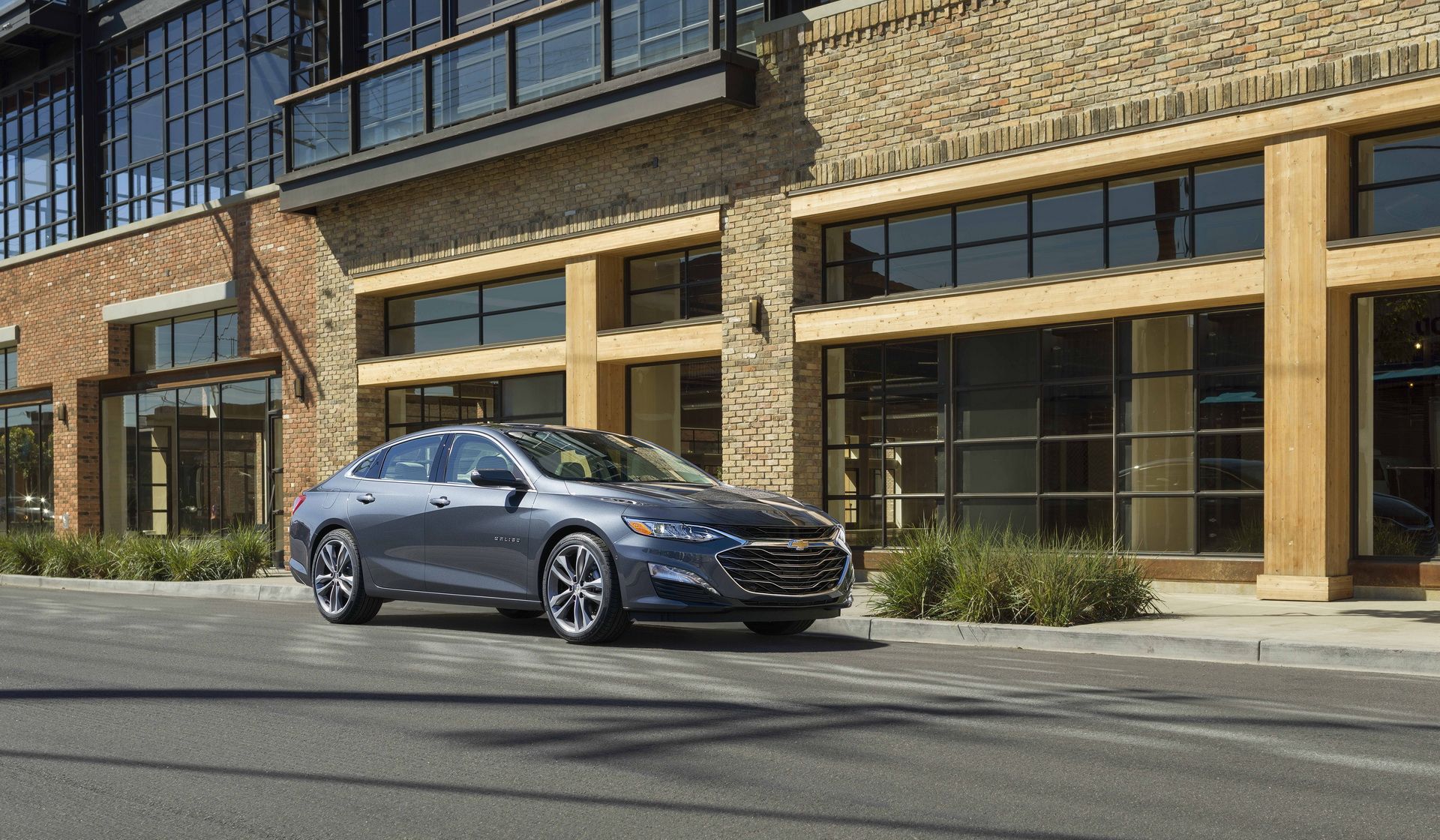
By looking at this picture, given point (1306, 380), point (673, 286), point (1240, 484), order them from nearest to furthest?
1. point (1306, 380)
2. point (1240, 484)
3. point (673, 286)

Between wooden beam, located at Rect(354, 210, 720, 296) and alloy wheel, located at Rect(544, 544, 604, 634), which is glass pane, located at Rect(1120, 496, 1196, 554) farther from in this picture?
alloy wheel, located at Rect(544, 544, 604, 634)

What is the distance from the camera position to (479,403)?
21.6m

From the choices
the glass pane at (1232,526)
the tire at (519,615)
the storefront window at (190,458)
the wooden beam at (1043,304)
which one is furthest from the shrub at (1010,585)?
the storefront window at (190,458)

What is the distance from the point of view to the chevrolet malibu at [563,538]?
32.3 ft

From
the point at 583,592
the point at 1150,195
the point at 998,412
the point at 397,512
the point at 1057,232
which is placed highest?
the point at 1150,195

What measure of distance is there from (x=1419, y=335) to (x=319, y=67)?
17.9m

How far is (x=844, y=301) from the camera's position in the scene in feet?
55.4

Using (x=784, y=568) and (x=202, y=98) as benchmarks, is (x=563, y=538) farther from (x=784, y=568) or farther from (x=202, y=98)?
(x=202, y=98)

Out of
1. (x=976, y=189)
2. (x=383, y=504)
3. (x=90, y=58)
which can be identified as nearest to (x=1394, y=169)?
(x=976, y=189)

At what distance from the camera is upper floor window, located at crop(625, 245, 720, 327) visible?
731 inches

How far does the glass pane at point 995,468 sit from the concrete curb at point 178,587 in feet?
24.7

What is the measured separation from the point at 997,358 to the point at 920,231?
1820 millimetres

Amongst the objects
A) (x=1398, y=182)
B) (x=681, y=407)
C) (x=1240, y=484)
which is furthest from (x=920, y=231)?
(x=1398, y=182)

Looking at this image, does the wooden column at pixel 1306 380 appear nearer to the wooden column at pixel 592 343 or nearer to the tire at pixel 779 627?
the tire at pixel 779 627
